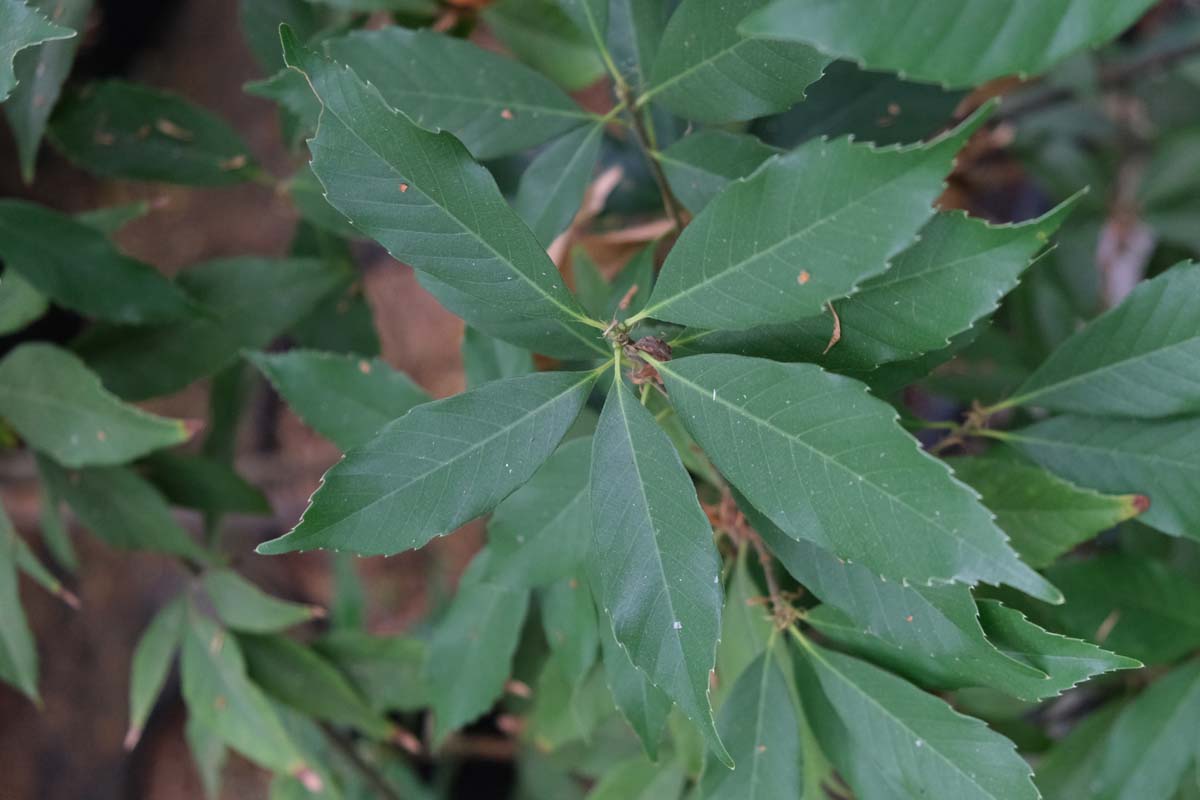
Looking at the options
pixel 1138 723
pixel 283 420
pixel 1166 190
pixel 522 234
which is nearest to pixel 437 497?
pixel 522 234

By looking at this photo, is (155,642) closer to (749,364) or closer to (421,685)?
(421,685)

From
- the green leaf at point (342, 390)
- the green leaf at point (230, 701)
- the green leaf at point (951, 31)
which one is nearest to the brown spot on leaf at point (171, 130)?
the green leaf at point (342, 390)

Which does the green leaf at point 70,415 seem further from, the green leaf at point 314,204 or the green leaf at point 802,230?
the green leaf at point 802,230

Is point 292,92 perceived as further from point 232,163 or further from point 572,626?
point 572,626

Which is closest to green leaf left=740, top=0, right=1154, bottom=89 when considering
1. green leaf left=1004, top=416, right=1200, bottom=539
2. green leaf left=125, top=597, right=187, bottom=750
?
green leaf left=1004, top=416, right=1200, bottom=539

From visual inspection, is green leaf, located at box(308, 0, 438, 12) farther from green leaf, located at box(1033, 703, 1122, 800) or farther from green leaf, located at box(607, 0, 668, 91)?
green leaf, located at box(1033, 703, 1122, 800)

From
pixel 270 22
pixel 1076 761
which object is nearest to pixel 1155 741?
pixel 1076 761
